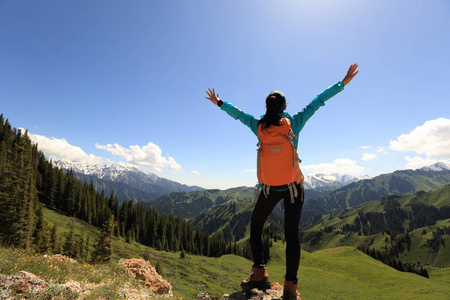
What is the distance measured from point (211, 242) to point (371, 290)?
238 feet

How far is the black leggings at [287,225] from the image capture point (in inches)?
171

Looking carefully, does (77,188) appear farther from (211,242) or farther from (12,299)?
(12,299)

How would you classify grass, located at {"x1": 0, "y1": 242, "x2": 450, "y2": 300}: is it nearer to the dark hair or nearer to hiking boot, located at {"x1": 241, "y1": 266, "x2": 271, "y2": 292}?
hiking boot, located at {"x1": 241, "y1": 266, "x2": 271, "y2": 292}

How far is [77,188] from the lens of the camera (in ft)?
297

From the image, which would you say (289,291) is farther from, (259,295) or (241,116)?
(241,116)

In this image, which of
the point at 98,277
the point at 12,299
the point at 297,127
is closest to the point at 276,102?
the point at 297,127

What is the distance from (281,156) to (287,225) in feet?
4.95

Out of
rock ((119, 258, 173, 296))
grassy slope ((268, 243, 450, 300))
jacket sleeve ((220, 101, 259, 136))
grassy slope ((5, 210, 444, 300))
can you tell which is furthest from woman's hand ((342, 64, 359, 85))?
grassy slope ((268, 243, 450, 300))

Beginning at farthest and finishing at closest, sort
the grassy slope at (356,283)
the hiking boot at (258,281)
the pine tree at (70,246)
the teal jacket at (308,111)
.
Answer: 1. the grassy slope at (356,283)
2. the pine tree at (70,246)
3. the hiking boot at (258,281)
4. the teal jacket at (308,111)

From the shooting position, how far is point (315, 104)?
4.75 metres

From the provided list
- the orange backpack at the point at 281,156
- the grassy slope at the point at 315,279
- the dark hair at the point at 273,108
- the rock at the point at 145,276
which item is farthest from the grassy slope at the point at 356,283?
the dark hair at the point at 273,108

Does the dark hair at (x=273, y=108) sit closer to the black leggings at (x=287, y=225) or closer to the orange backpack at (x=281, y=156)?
the orange backpack at (x=281, y=156)

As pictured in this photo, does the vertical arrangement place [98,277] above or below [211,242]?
above

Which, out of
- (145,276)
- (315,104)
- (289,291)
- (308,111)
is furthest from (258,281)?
(145,276)
